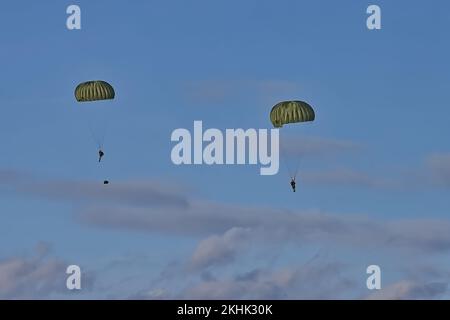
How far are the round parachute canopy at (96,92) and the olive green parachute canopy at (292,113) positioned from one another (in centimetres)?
1614

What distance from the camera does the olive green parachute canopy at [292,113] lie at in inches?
5610

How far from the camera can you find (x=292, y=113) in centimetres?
14250

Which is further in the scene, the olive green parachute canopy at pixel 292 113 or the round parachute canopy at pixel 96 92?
the round parachute canopy at pixel 96 92

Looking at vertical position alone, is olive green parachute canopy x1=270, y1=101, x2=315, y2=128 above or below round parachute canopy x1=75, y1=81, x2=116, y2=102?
below

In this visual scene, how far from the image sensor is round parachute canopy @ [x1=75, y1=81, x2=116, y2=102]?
14462 centimetres

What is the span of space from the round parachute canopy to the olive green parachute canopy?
16.1 m

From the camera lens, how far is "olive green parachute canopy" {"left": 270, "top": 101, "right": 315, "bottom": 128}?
14250cm

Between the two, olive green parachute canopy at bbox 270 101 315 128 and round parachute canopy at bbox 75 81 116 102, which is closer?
olive green parachute canopy at bbox 270 101 315 128

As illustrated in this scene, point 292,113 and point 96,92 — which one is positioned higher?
point 96,92

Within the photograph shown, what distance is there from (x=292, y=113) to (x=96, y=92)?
62.7ft
